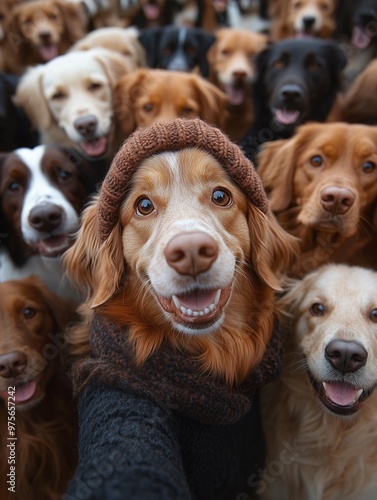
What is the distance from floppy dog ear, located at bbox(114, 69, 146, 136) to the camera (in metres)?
3.81

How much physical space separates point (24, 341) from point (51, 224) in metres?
0.72

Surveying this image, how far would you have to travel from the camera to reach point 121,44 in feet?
15.7

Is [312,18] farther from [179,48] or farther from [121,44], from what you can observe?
[121,44]

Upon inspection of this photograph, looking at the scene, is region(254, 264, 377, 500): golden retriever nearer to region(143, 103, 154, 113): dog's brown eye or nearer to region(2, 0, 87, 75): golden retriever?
region(143, 103, 154, 113): dog's brown eye

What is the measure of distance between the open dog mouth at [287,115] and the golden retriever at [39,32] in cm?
272

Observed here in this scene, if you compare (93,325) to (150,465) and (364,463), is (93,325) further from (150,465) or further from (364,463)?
(364,463)

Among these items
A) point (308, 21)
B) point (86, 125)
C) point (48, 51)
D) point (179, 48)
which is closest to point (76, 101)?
point (86, 125)

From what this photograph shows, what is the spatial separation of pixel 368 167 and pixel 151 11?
4036mm

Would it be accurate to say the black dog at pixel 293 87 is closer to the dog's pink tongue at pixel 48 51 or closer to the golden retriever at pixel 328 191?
the golden retriever at pixel 328 191

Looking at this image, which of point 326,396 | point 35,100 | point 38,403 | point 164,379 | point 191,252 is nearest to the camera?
point 191,252

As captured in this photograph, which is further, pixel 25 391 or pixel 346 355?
pixel 25 391

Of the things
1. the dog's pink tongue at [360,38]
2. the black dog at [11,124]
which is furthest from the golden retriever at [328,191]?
the dog's pink tongue at [360,38]

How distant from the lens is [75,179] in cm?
306

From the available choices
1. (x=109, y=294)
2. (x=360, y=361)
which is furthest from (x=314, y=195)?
(x=109, y=294)
